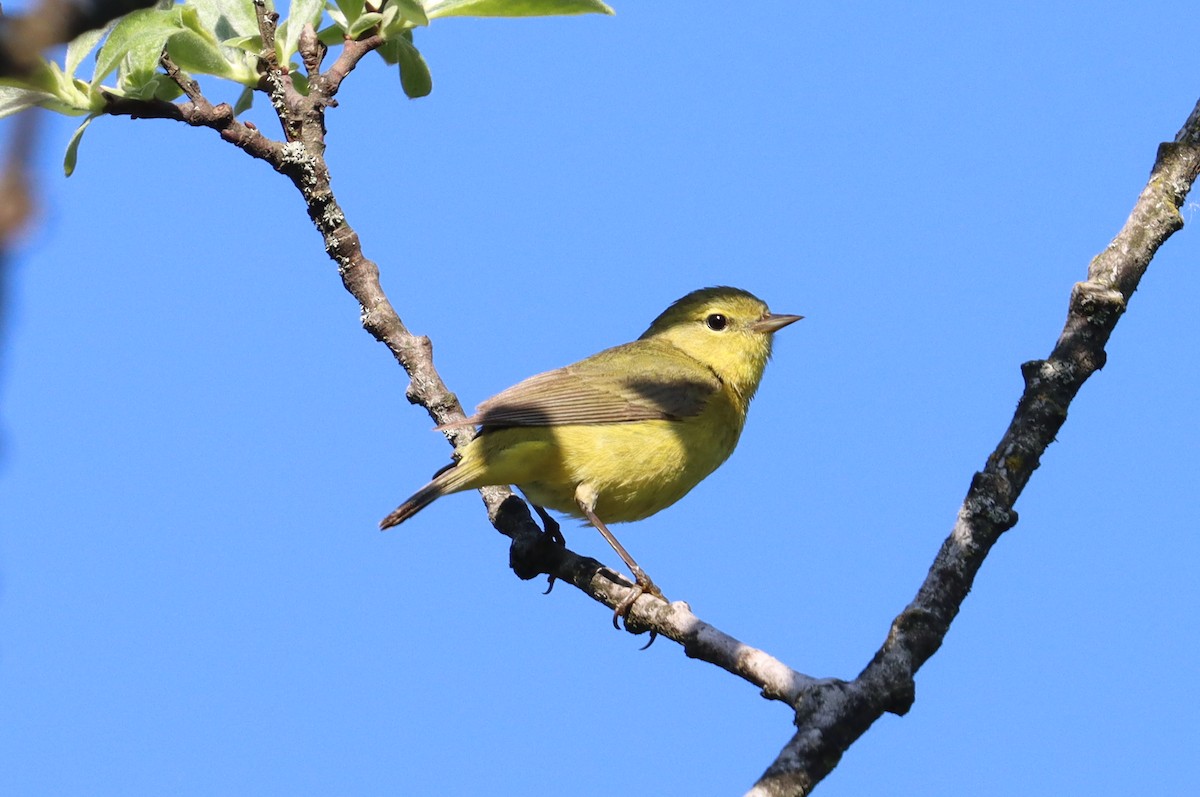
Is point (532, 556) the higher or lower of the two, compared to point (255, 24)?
lower

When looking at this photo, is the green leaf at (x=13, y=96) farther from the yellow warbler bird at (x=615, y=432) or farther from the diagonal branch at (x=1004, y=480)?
the diagonal branch at (x=1004, y=480)

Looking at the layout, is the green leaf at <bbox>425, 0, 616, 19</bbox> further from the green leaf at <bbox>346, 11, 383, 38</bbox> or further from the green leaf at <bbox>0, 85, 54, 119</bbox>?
the green leaf at <bbox>0, 85, 54, 119</bbox>

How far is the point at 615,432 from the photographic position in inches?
243

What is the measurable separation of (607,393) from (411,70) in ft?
7.20

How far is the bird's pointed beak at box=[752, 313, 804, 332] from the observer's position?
7.54 meters

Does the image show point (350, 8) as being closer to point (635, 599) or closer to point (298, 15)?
point (298, 15)

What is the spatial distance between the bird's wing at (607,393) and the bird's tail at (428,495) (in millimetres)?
285

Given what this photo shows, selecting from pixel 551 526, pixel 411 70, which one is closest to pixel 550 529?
pixel 551 526

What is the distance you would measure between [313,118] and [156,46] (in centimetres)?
74

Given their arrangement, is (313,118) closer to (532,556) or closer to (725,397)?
(532,556)

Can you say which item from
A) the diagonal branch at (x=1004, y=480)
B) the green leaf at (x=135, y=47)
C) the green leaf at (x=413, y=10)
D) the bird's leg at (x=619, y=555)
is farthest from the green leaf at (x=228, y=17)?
the diagonal branch at (x=1004, y=480)

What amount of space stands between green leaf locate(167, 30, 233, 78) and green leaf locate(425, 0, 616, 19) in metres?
0.85

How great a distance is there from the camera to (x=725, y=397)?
23.0 ft

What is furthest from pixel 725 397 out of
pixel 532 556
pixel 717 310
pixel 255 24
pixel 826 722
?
pixel 826 722
